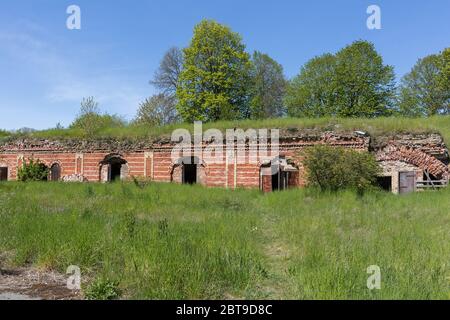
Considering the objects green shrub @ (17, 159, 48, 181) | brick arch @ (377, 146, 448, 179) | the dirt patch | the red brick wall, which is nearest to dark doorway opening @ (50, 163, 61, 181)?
the red brick wall

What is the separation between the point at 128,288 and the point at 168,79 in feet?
145

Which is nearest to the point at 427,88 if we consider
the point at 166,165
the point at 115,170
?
the point at 166,165

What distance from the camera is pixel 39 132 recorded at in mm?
27688

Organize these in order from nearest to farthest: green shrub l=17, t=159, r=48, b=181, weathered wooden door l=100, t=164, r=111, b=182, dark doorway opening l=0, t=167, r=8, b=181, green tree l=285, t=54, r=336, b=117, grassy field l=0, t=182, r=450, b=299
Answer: grassy field l=0, t=182, r=450, b=299, weathered wooden door l=100, t=164, r=111, b=182, green shrub l=17, t=159, r=48, b=181, dark doorway opening l=0, t=167, r=8, b=181, green tree l=285, t=54, r=336, b=117

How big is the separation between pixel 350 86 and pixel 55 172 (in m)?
29.5

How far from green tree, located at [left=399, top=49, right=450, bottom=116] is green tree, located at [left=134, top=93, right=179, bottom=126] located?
25969mm

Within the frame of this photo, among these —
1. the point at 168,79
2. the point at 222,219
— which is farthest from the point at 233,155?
the point at 168,79

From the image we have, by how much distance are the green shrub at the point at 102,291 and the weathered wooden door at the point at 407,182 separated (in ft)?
57.7

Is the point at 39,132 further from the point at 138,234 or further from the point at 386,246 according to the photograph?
the point at 386,246

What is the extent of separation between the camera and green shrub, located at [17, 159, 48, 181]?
82.2 feet

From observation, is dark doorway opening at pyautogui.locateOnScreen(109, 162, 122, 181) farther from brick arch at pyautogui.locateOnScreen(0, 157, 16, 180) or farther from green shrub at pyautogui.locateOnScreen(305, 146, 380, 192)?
green shrub at pyautogui.locateOnScreen(305, 146, 380, 192)

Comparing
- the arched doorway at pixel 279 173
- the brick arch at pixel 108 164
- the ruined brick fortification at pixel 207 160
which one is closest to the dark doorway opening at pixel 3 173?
the ruined brick fortification at pixel 207 160

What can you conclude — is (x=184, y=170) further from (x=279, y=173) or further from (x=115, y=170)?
(x=279, y=173)

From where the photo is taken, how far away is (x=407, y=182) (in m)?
18.8
